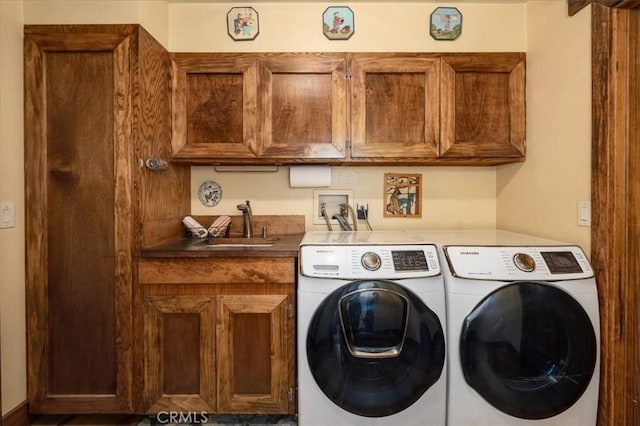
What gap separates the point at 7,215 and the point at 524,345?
2.42 m

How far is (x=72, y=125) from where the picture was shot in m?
1.60

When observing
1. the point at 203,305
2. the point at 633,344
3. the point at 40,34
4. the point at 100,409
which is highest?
the point at 40,34

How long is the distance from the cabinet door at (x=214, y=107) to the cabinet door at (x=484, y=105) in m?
1.13

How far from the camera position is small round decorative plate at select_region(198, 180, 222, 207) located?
2.19 m

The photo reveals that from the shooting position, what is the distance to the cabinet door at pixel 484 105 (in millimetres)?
1877

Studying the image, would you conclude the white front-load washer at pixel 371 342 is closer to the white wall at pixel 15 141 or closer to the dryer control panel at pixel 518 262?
the dryer control panel at pixel 518 262

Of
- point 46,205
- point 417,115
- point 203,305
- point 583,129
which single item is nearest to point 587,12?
point 583,129

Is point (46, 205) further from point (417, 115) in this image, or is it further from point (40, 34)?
point (417, 115)

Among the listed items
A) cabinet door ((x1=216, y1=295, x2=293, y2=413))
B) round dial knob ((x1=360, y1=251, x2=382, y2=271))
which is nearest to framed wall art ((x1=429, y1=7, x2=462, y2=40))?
round dial knob ((x1=360, y1=251, x2=382, y2=271))

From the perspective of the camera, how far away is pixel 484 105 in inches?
74.8

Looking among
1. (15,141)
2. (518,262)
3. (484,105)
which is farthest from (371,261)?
(15,141)

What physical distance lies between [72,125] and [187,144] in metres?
0.54

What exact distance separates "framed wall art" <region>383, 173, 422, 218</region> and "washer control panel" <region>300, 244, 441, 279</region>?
714mm

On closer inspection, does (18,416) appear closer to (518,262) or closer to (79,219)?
(79,219)
